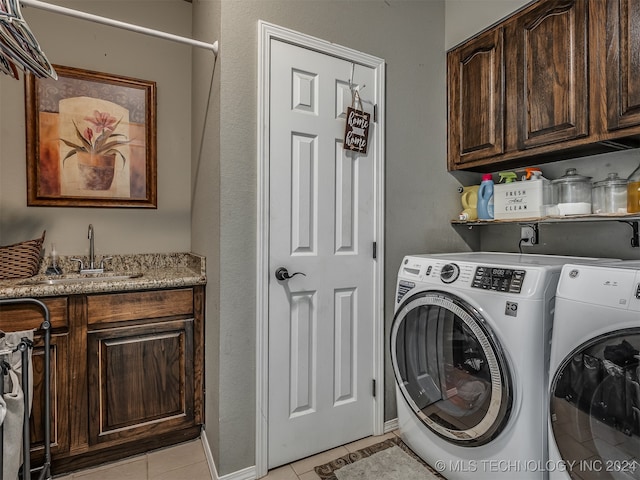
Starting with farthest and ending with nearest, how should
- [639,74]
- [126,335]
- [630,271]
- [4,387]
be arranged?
[126,335] < [639,74] < [4,387] < [630,271]

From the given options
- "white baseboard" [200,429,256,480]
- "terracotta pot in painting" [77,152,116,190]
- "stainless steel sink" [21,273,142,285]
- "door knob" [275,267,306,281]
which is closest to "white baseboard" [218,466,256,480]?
"white baseboard" [200,429,256,480]

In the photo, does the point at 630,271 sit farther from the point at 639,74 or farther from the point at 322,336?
the point at 322,336

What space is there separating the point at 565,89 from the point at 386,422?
1.96 meters

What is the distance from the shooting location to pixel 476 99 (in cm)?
206

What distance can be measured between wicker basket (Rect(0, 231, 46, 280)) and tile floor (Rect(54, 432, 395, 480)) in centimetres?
103

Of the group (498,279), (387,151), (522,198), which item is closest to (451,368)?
(498,279)

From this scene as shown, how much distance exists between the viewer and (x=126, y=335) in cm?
172

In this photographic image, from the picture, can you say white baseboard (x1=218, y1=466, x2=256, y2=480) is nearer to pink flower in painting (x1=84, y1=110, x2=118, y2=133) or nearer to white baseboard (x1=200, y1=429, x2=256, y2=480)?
white baseboard (x1=200, y1=429, x2=256, y2=480)

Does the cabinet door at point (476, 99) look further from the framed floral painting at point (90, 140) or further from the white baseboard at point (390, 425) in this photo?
the framed floral painting at point (90, 140)

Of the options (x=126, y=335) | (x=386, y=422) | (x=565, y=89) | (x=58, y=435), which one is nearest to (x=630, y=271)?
(x=565, y=89)

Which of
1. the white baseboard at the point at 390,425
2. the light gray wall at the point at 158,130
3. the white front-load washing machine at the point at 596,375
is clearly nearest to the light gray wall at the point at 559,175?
the white front-load washing machine at the point at 596,375

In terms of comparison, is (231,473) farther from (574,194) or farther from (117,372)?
(574,194)

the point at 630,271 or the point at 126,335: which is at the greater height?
the point at 630,271

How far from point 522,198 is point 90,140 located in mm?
2575
